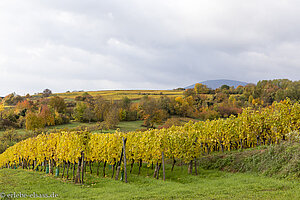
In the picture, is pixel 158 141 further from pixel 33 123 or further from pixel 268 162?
pixel 33 123

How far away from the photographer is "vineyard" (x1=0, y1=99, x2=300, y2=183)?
61.2 feet

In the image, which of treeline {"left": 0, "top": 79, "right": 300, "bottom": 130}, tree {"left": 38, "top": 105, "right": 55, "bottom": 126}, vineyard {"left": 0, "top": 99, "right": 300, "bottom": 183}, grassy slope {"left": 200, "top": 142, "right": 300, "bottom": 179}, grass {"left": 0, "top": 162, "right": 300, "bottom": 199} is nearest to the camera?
grass {"left": 0, "top": 162, "right": 300, "bottom": 199}

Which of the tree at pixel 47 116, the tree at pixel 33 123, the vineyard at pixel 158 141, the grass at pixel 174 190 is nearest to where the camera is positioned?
the grass at pixel 174 190

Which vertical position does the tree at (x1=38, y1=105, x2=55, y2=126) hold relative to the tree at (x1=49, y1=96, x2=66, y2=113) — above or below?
below

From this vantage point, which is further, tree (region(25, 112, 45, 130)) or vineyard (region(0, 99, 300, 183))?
tree (region(25, 112, 45, 130))

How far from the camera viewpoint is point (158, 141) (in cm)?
1892

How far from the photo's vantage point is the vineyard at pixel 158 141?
18656 millimetres

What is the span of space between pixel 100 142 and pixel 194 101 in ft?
282

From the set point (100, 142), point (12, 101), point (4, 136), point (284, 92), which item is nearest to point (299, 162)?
point (100, 142)

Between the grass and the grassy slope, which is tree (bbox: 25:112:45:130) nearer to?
the grass

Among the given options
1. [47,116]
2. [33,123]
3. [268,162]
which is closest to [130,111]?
[47,116]

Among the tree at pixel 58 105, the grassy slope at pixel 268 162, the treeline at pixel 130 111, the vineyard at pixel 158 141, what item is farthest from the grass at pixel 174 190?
the tree at pixel 58 105

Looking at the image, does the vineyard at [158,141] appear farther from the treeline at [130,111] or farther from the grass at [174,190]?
the treeline at [130,111]

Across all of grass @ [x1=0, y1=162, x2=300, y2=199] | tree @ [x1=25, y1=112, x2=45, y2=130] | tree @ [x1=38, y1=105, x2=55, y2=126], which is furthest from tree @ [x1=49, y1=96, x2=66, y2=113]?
grass @ [x1=0, y1=162, x2=300, y2=199]
